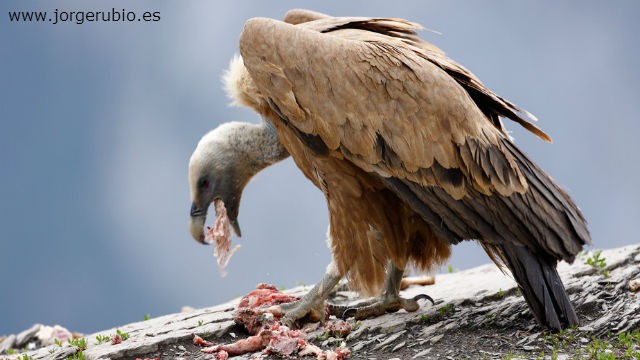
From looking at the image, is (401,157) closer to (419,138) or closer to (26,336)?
(419,138)

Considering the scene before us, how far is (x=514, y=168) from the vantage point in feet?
21.4

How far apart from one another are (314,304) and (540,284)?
6.55 ft

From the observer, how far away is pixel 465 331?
7.12 metres

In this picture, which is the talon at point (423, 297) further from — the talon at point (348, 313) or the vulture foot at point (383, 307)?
the talon at point (348, 313)

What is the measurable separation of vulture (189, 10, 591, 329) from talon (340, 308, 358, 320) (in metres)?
0.77

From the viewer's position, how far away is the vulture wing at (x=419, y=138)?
636cm

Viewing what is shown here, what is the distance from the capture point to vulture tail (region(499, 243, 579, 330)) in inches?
256

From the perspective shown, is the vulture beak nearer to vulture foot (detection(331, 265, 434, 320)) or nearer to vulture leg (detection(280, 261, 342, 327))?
vulture leg (detection(280, 261, 342, 327))

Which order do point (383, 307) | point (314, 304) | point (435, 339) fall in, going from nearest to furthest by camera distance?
point (435, 339) < point (314, 304) < point (383, 307)

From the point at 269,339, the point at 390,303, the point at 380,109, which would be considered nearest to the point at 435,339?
the point at 390,303

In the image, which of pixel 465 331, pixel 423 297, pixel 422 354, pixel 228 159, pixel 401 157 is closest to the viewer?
pixel 401 157

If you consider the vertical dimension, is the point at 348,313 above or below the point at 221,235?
below

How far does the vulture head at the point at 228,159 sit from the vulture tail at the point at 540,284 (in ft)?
8.80

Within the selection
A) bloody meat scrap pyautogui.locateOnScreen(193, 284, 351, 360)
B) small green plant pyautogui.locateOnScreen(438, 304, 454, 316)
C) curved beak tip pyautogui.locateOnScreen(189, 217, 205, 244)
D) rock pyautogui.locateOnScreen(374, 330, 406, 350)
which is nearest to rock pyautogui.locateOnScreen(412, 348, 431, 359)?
rock pyautogui.locateOnScreen(374, 330, 406, 350)
